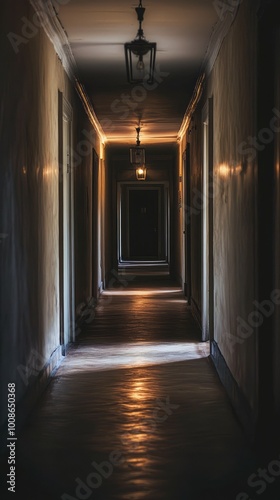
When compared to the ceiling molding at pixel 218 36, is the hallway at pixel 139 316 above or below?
below

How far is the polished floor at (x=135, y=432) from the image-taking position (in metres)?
3.85

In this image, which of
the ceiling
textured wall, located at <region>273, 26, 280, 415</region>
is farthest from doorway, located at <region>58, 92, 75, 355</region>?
textured wall, located at <region>273, 26, 280, 415</region>

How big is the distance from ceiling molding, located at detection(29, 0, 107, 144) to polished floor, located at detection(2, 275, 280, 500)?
2812 millimetres

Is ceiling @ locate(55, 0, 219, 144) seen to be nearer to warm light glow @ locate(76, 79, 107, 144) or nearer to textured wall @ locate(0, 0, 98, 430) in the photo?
warm light glow @ locate(76, 79, 107, 144)

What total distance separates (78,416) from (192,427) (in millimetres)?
801

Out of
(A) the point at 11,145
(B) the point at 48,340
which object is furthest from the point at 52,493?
(B) the point at 48,340

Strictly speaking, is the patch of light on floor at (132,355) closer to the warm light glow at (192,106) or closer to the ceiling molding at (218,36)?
the ceiling molding at (218,36)

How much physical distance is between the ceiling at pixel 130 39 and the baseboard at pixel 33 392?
9.16 feet

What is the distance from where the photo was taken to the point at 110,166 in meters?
18.2


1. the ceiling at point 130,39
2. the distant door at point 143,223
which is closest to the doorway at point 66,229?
the ceiling at point 130,39

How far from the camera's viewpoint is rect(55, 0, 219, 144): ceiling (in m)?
6.39

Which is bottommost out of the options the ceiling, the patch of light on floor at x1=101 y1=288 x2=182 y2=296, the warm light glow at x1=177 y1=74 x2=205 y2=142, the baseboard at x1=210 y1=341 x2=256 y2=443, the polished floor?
the patch of light on floor at x1=101 y1=288 x2=182 y2=296

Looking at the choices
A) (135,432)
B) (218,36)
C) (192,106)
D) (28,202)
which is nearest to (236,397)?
(135,432)

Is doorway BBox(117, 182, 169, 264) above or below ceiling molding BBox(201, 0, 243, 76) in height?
below
